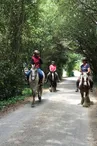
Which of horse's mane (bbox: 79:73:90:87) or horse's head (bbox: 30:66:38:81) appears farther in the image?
horse's head (bbox: 30:66:38:81)

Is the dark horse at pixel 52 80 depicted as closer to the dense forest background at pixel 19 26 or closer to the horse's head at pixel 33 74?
the dense forest background at pixel 19 26

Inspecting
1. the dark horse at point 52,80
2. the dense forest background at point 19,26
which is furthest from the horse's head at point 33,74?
the dark horse at point 52,80

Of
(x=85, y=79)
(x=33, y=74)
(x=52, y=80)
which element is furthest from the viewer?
(x=52, y=80)

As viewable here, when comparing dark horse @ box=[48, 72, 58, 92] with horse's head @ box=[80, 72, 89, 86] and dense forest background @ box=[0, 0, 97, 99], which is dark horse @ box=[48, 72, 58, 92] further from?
horse's head @ box=[80, 72, 89, 86]

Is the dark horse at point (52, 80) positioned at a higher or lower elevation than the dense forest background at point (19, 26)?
lower

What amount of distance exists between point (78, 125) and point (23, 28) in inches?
495

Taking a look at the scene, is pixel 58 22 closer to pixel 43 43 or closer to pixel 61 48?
pixel 43 43

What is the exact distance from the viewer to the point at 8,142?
9141 millimetres

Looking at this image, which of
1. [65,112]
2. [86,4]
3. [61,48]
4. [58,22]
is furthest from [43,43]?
[65,112]

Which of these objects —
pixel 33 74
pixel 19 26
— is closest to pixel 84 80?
pixel 33 74

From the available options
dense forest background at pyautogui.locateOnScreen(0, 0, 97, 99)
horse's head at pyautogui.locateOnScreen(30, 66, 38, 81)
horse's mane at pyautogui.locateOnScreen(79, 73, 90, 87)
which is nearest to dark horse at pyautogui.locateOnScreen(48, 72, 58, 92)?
dense forest background at pyautogui.locateOnScreen(0, 0, 97, 99)

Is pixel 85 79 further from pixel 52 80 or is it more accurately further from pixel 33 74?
pixel 52 80

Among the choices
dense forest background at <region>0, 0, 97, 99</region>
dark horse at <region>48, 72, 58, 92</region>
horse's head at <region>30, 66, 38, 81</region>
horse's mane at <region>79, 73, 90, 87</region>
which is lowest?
dark horse at <region>48, 72, 58, 92</region>

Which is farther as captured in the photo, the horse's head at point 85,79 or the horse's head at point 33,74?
the horse's head at point 33,74
